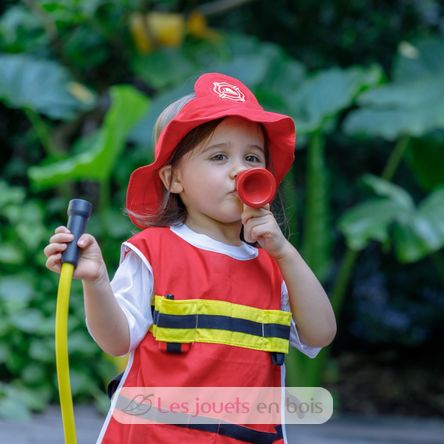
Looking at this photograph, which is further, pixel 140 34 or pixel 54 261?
pixel 140 34

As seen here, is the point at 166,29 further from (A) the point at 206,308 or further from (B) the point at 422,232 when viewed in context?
(A) the point at 206,308

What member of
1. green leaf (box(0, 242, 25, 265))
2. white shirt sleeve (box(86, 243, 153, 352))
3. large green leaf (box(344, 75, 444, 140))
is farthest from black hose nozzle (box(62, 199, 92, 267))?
large green leaf (box(344, 75, 444, 140))

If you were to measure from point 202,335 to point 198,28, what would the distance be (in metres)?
3.79

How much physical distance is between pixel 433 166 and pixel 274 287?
3492 millimetres

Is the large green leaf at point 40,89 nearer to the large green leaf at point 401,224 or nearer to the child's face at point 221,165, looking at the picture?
the large green leaf at point 401,224

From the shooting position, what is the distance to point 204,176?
1543 millimetres

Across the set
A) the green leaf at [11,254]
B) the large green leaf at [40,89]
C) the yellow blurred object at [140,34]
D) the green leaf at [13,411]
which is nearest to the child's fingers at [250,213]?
the green leaf at [13,411]

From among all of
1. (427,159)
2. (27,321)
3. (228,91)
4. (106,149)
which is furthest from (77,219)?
(427,159)

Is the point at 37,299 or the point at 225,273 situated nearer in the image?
the point at 225,273

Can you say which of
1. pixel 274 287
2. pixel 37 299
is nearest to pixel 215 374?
pixel 274 287

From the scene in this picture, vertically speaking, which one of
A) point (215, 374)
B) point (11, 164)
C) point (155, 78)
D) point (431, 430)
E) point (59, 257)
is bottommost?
point (431, 430)

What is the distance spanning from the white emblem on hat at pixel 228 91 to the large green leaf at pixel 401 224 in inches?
95.2

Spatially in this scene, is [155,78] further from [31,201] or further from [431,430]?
[431,430]

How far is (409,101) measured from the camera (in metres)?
4.40
